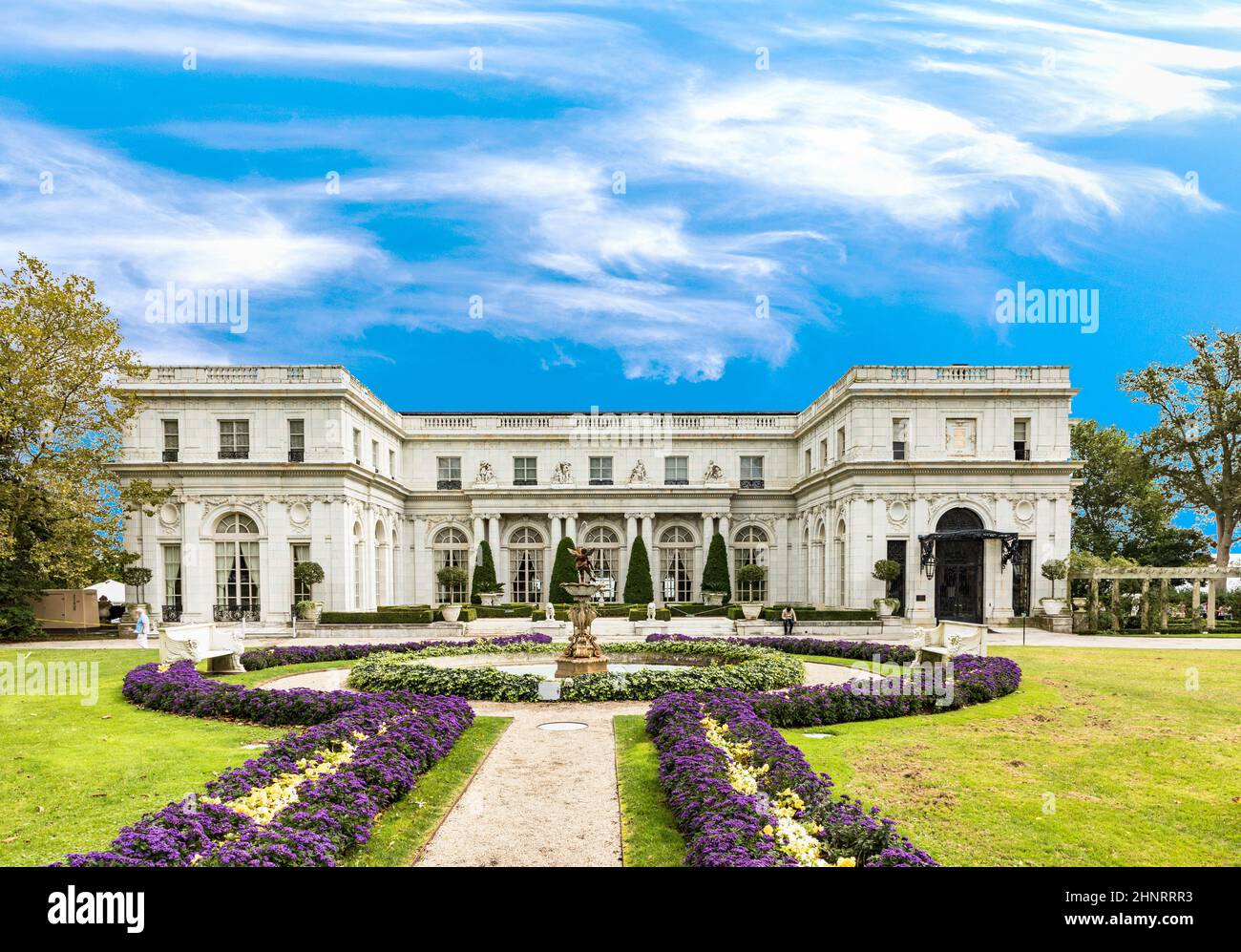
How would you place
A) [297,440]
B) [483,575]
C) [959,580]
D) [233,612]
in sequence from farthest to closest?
[483,575]
[959,580]
[297,440]
[233,612]

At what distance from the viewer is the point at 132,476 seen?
37.0 m

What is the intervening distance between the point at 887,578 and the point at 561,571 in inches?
667

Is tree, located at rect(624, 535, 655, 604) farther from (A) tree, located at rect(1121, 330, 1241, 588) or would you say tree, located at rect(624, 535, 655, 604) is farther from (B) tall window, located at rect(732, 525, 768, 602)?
(A) tree, located at rect(1121, 330, 1241, 588)

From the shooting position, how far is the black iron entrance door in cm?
3775

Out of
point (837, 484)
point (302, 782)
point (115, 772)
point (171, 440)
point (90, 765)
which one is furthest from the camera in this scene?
point (837, 484)

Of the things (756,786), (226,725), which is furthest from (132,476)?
(756,786)

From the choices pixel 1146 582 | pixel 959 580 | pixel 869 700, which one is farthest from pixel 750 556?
pixel 869 700

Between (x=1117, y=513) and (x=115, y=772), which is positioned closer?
(x=115, y=772)

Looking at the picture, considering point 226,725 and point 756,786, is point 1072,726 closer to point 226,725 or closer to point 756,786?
point 756,786

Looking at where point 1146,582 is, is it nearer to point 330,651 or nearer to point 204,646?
point 330,651

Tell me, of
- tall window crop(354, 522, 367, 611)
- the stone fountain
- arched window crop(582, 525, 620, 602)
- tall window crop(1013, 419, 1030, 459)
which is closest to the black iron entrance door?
tall window crop(1013, 419, 1030, 459)

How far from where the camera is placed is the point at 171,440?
37.8m

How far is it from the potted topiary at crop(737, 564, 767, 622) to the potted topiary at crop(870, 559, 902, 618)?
16.8ft

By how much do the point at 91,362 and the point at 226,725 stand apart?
2523cm
